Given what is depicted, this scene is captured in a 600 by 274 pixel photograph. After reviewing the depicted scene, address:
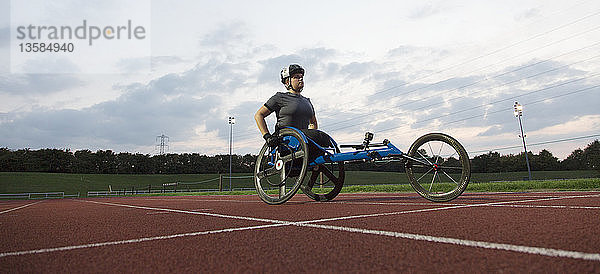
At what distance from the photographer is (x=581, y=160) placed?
234ft

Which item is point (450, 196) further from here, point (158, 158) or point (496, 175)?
point (158, 158)

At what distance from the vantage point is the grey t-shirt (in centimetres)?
527

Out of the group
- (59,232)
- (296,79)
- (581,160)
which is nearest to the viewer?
(59,232)

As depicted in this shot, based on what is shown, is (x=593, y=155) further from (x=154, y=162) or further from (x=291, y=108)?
(x=154, y=162)

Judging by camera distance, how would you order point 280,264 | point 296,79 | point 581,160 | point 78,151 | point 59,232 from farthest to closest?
point 78,151 < point 581,160 < point 296,79 < point 59,232 < point 280,264

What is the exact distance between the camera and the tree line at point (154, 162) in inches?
2805

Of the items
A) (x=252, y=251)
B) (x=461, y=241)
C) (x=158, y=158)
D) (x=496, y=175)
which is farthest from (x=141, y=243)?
(x=158, y=158)

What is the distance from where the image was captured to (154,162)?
103 meters

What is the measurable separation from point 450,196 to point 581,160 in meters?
87.2

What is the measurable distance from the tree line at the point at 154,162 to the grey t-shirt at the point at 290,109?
68.0 meters

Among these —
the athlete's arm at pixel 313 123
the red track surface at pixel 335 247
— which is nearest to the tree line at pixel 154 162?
the athlete's arm at pixel 313 123

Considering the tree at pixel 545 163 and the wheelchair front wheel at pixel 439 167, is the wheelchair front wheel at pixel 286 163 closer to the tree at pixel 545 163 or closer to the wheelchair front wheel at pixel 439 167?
the wheelchair front wheel at pixel 439 167

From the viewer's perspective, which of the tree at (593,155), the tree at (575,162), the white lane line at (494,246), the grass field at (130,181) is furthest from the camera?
the tree at (575,162)

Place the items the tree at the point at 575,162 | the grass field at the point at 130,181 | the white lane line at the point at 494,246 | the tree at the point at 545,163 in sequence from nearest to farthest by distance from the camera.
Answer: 1. the white lane line at the point at 494,246
2. the grass field at the point at 130,181
3. the tree at the point at 575,162
4. the tree at the point at 545,163
